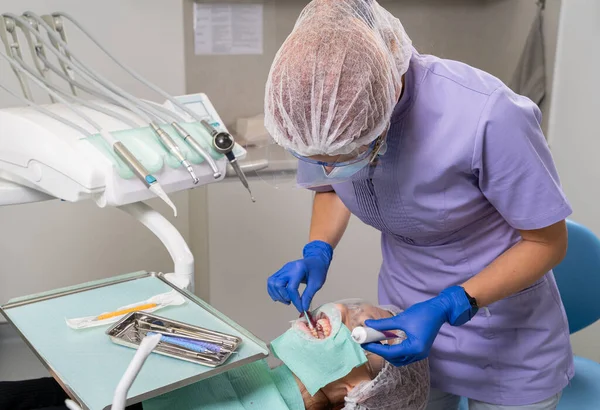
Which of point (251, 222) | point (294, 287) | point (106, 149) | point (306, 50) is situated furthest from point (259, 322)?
point (306, 50)

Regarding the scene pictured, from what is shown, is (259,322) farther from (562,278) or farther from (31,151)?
(31,151)

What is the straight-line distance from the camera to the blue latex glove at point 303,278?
1174mm

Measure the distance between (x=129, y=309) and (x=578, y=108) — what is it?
5.60 ft

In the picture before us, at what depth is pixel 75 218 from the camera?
87.1 inches

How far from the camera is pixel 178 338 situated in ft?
3.03

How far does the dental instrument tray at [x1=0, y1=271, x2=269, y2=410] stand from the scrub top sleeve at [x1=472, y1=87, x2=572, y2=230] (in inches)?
18.3

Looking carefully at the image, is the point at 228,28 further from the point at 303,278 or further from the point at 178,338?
the point at 178,338

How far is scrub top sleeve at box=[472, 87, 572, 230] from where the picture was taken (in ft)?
3.14

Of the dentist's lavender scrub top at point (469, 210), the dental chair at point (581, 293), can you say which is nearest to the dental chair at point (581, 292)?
the dental chair at point (581, 293)

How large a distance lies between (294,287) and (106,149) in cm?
45

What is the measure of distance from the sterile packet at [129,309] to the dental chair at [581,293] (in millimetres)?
758

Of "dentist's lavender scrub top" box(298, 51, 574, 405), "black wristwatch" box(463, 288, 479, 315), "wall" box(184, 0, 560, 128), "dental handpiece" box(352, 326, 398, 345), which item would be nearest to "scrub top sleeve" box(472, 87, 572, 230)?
"dentist's lavender scrub top" box(298, 51, 574, 405)

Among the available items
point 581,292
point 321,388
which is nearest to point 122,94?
point 321,388

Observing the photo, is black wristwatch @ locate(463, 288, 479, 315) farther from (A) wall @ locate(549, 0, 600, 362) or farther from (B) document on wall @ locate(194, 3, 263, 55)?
(B) document on wall @ locate(194, 3, 263, 55)
